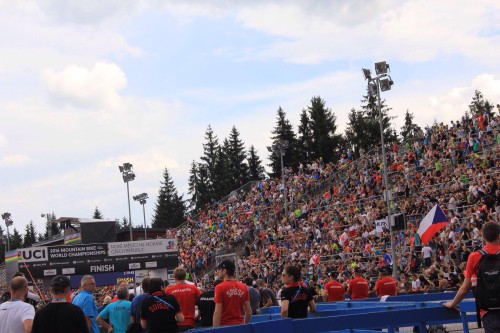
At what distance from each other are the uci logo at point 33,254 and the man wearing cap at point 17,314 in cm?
2369

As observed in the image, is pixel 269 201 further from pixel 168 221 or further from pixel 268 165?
pixel 168 221

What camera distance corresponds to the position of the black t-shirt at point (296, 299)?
1046 centimetres

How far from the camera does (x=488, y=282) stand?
7.33 m

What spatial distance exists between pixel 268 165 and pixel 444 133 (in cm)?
5334

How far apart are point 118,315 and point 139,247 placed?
70.8 ft

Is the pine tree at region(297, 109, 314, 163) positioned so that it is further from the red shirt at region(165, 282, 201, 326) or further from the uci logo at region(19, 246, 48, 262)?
the red shirt at region(165, 282, 201, 326)

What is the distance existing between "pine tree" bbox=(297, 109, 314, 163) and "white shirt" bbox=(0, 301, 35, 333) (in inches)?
3022

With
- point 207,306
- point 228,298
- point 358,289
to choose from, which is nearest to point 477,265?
point 228,298

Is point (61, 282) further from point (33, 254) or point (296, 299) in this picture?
point (33, 254)

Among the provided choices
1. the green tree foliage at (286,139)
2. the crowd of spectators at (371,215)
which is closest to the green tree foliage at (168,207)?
the green tree foliage at (286,139)

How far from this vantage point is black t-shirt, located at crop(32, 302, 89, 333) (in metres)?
7.43

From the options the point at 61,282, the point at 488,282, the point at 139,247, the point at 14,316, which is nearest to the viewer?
the point at 488,282

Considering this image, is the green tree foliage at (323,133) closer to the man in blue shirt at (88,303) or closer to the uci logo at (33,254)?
the uci logo at (33,254)

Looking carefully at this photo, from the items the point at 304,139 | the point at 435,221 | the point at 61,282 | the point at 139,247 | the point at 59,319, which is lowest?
the point at 59,319
